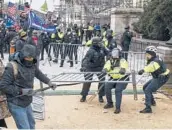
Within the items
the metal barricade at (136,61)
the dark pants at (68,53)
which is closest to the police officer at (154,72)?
the metal barricade at (136,61)

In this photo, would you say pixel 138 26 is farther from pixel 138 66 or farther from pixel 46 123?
pixel 46 123

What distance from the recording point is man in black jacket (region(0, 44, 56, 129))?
6.50 meters

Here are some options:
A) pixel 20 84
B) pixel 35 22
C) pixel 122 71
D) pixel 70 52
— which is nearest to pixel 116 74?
pixel 122 71

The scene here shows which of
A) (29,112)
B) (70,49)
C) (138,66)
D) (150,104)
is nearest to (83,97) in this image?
(150,104)

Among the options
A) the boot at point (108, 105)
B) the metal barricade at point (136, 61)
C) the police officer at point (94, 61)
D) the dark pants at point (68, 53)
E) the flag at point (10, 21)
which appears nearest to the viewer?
the boot at point (108, 105)

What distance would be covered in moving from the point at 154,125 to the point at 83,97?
2.59 metres

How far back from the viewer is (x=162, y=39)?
2520cm

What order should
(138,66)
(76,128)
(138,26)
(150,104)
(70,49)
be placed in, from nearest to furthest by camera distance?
(76,128) < (150,104) < (138,66) < (70,49) < (138,26)

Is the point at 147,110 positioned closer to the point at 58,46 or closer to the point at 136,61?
the point at 136,61

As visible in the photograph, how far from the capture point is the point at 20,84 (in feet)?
21.8

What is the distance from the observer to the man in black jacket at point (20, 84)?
6496mm

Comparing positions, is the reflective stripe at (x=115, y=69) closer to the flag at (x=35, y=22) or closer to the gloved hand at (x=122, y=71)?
the gloved hand at (x=122, y=71)

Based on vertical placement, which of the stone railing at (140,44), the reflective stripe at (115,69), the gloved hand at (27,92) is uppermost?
the gloved hand at (27,92)

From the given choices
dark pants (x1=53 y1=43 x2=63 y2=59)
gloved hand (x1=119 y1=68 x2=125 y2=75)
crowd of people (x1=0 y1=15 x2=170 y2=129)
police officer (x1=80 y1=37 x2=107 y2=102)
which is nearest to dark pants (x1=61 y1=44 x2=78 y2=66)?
crowd of people (x1=0 y1=15 x2=170 y2=129)
